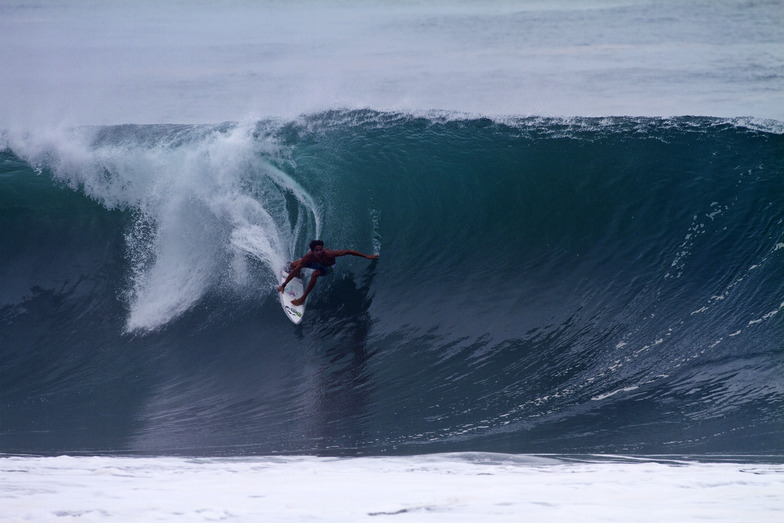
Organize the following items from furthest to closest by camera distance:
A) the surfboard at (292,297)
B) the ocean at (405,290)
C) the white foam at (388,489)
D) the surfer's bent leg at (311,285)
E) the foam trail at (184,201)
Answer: the foam trail at (184,201) < the surfboard at (292,297) < the surfer's bent leg at (311,285) < the ocean at (405,290) < the white foam at (388,489)

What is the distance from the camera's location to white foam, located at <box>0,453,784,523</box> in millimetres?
4453

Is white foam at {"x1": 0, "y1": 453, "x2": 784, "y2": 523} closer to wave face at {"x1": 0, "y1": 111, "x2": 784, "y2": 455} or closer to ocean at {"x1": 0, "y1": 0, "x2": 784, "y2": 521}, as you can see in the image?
ocean at {"x1": 0, "y1": 0, "x2": 784, "y2": 521}

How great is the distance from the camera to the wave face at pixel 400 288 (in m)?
7.35

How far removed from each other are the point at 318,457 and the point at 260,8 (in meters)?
13.8

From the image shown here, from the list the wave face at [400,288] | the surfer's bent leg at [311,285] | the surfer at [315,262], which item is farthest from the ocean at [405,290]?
the surfer at [315,262]

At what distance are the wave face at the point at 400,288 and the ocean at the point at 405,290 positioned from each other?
0.03 metres

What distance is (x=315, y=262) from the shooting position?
329 inches

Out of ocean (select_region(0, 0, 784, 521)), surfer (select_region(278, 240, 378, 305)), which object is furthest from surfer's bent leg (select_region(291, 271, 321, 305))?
ocean (select_region(0, 0, 784, 521))

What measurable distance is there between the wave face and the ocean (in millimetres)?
34

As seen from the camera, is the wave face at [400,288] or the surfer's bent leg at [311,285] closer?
the wave face at [400,288]

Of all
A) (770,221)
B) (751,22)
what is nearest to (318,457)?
(770,221)

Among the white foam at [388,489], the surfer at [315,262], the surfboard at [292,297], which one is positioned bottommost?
the white foam at [388,489]

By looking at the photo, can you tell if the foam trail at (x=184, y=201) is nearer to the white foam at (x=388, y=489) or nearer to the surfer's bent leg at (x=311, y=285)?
the surfer's bent leg at (x=311, y=285)

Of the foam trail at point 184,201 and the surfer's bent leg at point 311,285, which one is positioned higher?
the foam trail at point 184,201
